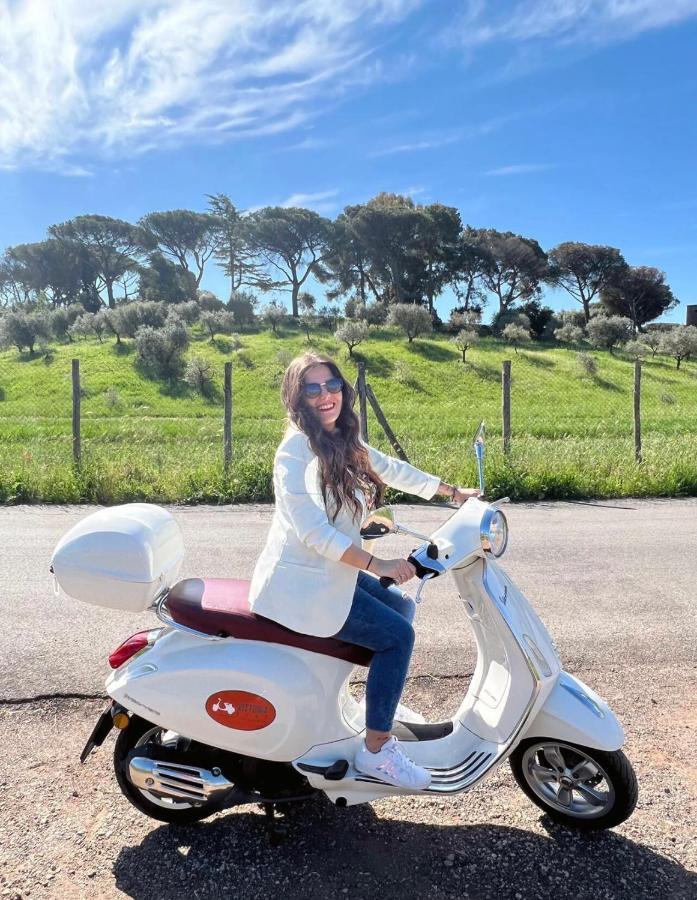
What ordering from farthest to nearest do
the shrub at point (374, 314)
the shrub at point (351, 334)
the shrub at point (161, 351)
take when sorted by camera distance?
1. the shrub at point (374, 314)
2. the shrub at point (351, 334)
3. the shrub at point (161, 351)

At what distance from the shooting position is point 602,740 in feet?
7.94

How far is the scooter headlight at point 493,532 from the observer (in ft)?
7.96

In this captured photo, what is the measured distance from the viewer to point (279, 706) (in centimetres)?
244

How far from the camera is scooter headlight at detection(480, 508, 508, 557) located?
7.96 feet

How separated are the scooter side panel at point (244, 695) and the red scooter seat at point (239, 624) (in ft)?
0.15

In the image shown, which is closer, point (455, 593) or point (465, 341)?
point (455, 593)

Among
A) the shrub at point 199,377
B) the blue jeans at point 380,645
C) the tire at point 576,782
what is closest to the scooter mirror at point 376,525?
the blue jeans at point 380,645

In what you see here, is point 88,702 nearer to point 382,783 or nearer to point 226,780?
point 226,780

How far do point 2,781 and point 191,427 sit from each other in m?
19.9

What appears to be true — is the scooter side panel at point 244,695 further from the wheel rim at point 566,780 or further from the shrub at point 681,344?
the shrub at point 681,344

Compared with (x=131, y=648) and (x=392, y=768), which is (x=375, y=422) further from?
(x=392, y=768)

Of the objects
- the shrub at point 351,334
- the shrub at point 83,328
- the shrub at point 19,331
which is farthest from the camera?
the shrub at point 83,328

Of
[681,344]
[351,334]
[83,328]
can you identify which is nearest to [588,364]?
[681,344]

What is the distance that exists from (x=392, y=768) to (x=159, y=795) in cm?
91
